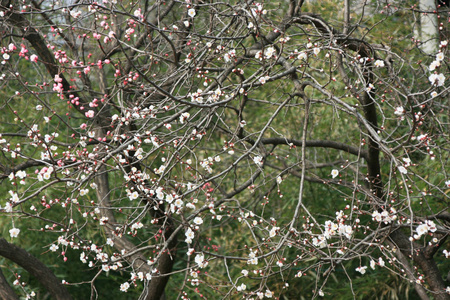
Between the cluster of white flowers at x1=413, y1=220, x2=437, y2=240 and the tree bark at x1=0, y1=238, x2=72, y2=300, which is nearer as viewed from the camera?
the cluster of white flowers at x1=413, y1=220, x2=437, y2=240

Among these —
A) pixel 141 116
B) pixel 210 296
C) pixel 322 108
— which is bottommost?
pixel 210 296

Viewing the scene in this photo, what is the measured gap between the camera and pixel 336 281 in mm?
4090

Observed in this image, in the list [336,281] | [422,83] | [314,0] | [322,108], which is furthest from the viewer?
[314,0]

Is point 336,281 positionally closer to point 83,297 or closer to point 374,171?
point 374,171

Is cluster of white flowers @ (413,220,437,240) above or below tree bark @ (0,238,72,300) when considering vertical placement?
above

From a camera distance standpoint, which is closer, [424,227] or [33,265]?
[424,227]

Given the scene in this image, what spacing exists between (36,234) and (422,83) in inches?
130

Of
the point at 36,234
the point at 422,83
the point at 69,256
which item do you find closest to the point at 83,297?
the point at 69,256

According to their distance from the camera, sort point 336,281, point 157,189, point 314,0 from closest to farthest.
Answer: point 157,189 → point 336,281 → point 314,0

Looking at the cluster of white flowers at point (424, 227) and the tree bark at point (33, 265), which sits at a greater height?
the cluster of white flowers at point (424, 227)

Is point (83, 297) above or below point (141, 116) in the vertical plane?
below

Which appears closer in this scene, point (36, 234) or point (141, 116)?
point (141, 116)

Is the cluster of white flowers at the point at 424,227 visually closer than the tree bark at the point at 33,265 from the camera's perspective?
Yes

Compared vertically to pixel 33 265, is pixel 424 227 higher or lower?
higher
